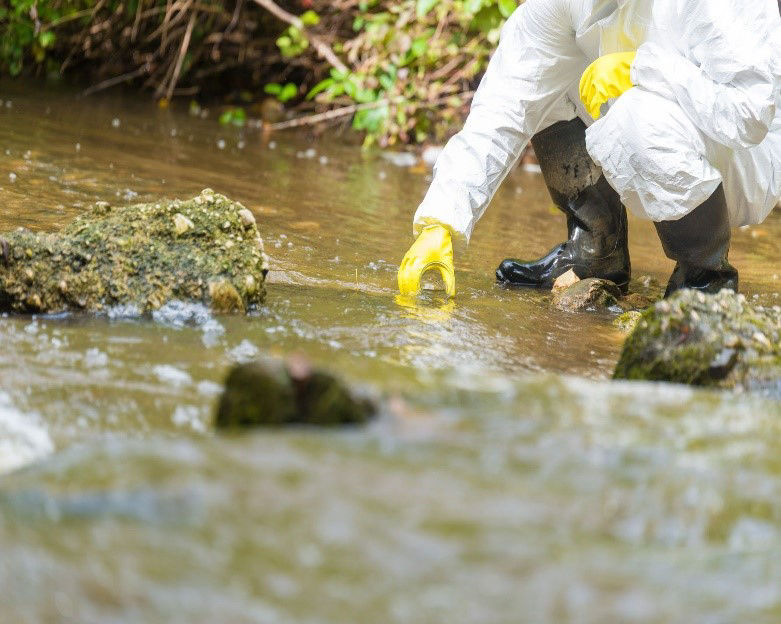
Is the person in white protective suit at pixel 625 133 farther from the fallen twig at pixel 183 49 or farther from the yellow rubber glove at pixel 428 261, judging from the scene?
the fallen twig at pixel 183 49

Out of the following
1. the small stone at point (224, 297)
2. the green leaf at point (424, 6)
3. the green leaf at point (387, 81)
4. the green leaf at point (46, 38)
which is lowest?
the small stone at point (224, 297)

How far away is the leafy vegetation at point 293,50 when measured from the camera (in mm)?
6680

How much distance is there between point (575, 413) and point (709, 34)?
167 cm

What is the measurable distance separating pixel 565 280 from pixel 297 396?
2.17m

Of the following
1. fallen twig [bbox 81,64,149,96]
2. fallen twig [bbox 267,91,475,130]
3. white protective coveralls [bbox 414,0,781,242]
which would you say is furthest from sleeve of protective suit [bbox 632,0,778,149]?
fallen twig [bbox 81,64,149,96]

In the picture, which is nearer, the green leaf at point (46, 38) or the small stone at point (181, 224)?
the small stone at point (181, 224)

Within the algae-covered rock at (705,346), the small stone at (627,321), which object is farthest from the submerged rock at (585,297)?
the algae-covered rock at (705,346)

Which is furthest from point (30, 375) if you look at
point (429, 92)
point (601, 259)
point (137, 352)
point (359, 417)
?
point (429, 92)

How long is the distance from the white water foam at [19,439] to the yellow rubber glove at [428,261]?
1.48 m

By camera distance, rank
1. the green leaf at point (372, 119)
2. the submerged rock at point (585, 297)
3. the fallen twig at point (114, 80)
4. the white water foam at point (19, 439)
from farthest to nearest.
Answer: the fallen twig at point (114, 80) < the green leaf at point (372, 119) < the submerged rock at point (585, 297) < the white water foam at point (19, 439)

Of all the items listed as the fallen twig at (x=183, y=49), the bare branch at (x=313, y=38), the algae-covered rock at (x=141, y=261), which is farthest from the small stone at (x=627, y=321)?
the fallen twig at (x=183, y=49)

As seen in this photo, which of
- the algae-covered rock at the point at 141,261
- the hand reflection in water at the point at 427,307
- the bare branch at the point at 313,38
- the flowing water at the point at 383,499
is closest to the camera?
the flowing water at the point at 383,499

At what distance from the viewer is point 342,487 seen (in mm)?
1257

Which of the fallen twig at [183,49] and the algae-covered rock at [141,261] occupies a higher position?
the fallen twig at [183,49]
